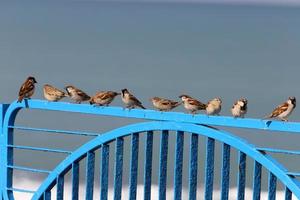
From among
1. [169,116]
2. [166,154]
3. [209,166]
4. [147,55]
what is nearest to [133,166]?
[166,154]

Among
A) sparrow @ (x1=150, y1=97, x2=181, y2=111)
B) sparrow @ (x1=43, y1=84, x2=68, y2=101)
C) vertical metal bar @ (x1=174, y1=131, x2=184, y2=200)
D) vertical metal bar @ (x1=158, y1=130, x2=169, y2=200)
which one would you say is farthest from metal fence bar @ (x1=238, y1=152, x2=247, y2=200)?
sparrow @ (x1=43, y1=84, x2=68, y2=101)

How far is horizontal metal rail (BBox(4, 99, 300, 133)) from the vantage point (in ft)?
28.2

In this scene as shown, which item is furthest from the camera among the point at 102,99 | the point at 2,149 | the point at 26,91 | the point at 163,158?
the point at 26,91

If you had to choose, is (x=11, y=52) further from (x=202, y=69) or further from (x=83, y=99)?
(x=83, y=99)

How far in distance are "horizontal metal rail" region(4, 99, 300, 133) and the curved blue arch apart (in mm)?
48

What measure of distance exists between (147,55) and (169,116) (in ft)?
142

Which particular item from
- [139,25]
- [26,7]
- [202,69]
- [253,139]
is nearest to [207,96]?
[253,139]

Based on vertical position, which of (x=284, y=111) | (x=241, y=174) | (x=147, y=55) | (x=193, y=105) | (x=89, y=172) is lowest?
(x=241, y=174)

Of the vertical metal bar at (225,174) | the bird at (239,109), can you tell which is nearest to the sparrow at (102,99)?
the bird at (239,109)

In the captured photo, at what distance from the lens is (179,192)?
9.15 meters

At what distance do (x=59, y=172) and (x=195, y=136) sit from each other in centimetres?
123

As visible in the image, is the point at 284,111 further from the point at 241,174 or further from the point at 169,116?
the point at 169,116

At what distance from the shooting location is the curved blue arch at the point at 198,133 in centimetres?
862

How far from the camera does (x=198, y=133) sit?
8.95 m
